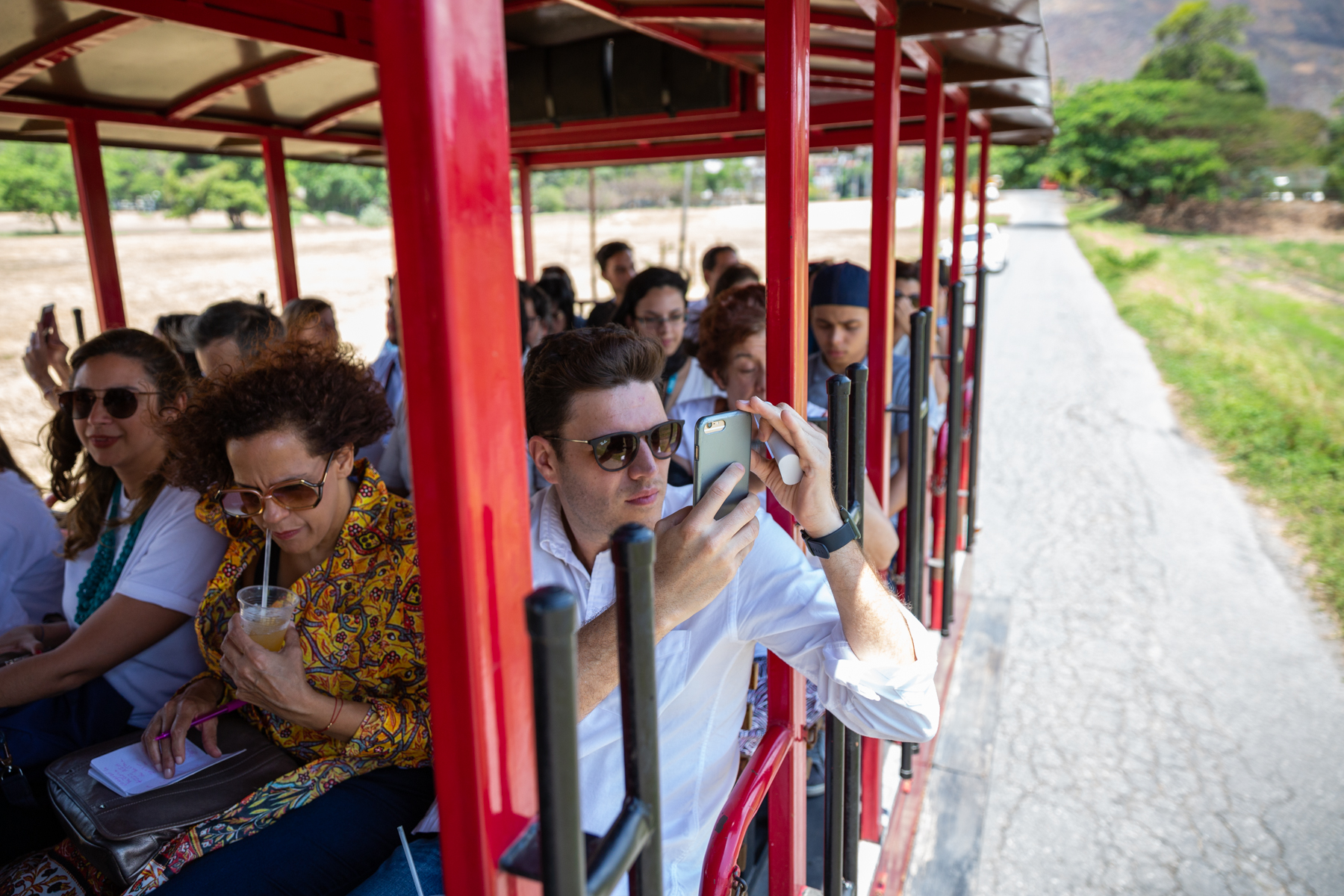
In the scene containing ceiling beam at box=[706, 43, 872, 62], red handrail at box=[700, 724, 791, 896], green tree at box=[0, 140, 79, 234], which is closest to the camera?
red handrail at box=[700, 724, 791, 896]

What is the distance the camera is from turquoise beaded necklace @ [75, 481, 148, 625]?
6.78ft

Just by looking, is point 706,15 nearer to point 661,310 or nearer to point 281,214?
point 661,310

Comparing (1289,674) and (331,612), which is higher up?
(331,612)

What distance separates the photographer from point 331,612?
1.71 m

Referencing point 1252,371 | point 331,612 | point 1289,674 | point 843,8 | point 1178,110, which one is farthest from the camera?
point 1178,110

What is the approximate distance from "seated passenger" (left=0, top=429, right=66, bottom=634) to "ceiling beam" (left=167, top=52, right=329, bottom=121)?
1731 millimetres

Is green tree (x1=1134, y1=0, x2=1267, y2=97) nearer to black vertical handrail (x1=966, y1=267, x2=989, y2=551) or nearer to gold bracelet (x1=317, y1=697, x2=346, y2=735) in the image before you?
black vertical handrail (x1=966, y1=267, x2=989, y2=551)

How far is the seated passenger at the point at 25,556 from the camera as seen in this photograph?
2.37 metres

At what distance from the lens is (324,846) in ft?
5.10

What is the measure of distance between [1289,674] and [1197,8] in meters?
79.3

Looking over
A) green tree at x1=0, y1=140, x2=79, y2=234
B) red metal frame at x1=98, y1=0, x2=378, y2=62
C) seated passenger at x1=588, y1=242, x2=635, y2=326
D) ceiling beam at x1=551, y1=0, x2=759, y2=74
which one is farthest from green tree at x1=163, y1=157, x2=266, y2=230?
ceiling beam at x1=551, y1=0, x2=759, y2=74

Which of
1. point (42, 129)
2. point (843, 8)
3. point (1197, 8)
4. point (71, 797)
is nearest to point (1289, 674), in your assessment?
point (843, 8)

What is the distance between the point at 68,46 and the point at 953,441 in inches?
127

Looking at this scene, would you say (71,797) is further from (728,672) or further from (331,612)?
(728,672)
